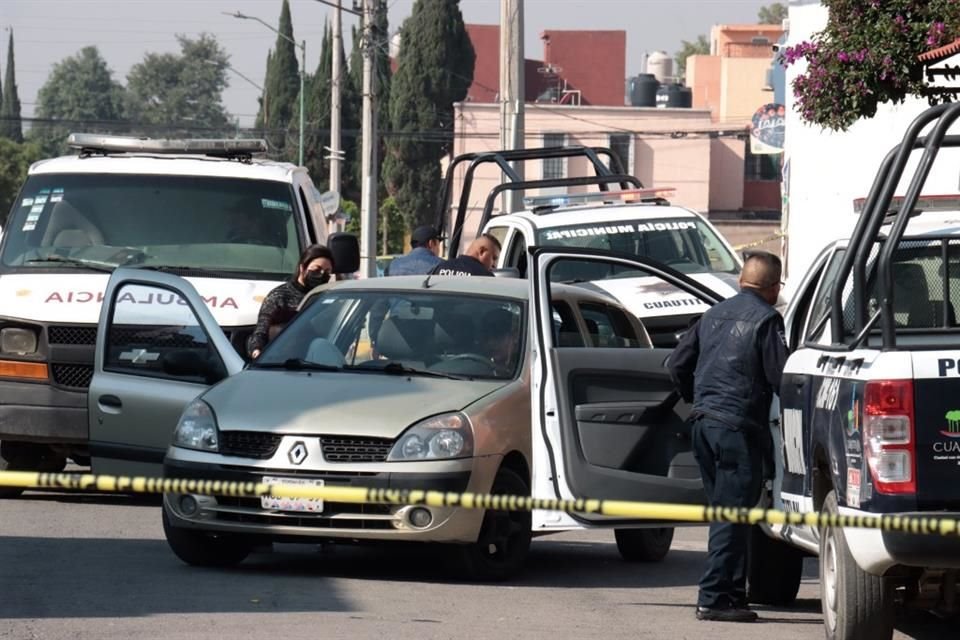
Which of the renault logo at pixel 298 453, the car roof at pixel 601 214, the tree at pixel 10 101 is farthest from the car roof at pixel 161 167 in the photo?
the tree at pixel 10 101

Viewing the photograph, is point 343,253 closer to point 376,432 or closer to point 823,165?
point 376,432

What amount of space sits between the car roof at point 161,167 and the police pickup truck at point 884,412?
21.0 feet

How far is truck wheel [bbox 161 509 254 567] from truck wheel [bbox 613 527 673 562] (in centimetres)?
A: 226

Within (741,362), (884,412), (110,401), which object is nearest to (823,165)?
(110,401)

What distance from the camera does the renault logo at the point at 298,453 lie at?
363 inches

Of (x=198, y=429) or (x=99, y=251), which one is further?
(x=99, y=251)

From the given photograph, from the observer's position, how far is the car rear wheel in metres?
9.49

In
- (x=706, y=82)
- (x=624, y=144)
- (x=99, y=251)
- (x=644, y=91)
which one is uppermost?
(x=706, y=82)

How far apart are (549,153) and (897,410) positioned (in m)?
11.9

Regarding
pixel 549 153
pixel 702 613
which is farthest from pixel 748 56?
pixel 702 613

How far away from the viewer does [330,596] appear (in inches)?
350

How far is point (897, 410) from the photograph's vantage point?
6.62 metres

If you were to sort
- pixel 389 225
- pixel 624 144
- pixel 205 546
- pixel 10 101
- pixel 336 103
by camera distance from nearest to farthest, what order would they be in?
pixel 205 546, pixel 336 103, pixel 624 144, pixel 389 225, pixel 10 101

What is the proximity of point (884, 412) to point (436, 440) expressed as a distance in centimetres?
312
